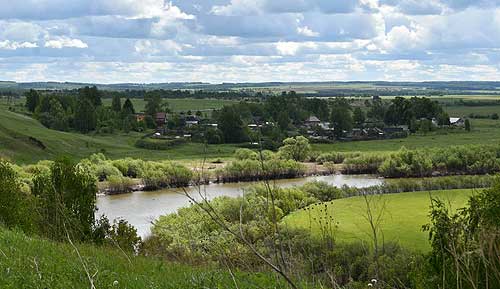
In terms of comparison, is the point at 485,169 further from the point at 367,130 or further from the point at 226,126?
the point at 367,130

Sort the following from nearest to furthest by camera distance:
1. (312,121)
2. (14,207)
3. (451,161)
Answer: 1. (14,207)
2. (451,161)
3. (312,121)

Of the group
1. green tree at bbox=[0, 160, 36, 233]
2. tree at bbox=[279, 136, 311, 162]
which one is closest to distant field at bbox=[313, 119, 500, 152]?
tree at bbox=[279, 136, 311, 162]

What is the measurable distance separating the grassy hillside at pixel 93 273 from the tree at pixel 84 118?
9849 centimetres

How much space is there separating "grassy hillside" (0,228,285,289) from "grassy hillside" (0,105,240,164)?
6484 cm

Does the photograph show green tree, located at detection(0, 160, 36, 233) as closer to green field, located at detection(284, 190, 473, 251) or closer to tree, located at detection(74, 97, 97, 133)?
green field, located at detection(284, 190, 473, 251)

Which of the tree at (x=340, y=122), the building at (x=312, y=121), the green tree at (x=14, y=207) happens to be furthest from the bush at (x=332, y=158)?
the green tree at (x=14, y=207)

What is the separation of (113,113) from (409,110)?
54.6m

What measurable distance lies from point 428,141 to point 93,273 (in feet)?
305

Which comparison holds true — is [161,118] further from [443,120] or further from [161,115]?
[443,120]

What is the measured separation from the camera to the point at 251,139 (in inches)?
177

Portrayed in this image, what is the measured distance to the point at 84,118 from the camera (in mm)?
106188

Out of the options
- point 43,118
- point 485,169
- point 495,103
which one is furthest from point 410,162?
point 495,103

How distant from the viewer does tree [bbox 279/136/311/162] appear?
80.7 m

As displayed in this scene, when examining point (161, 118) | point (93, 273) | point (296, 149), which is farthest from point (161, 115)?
point (93, 273)
